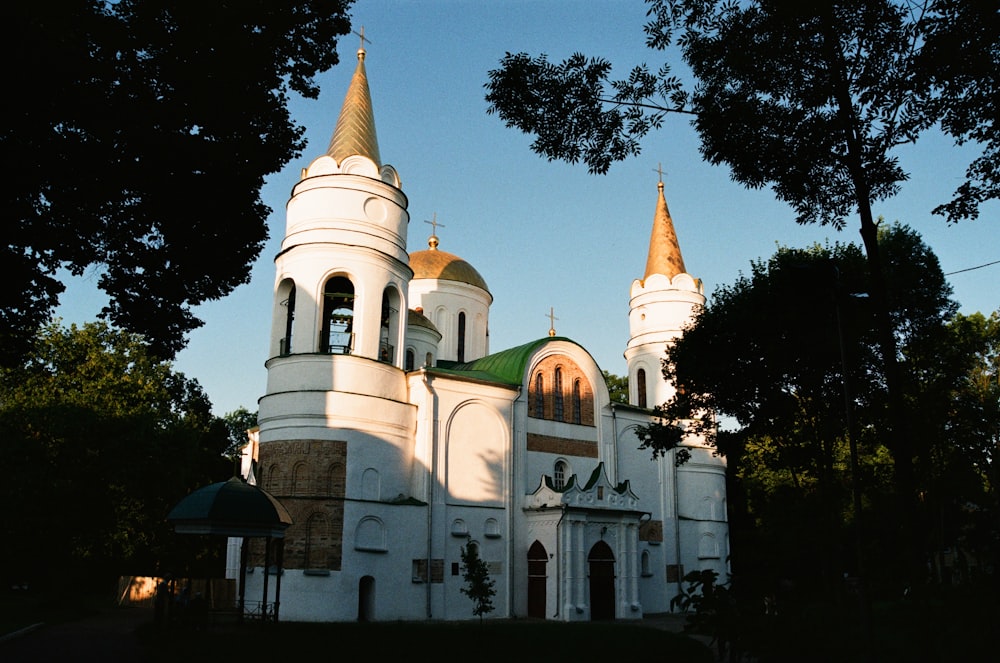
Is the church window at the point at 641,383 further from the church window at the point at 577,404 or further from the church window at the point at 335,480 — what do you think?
the church window at the point at 335,480

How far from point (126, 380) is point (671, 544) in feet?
80.1

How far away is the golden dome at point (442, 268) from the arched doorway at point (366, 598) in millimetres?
15872

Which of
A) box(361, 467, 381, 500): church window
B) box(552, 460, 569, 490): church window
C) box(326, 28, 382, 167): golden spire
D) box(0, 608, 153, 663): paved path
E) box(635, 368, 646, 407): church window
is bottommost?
box(0, 608, 153, 663): paved path

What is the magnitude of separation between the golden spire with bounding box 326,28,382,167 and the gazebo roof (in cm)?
1338

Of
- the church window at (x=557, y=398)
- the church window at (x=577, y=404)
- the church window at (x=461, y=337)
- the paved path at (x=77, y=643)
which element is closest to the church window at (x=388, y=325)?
the church window at (x=557, y=398)

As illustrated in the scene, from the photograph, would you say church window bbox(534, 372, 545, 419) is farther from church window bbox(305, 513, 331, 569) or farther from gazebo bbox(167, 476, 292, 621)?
gazebo bbox(167, 476, 292, 621)

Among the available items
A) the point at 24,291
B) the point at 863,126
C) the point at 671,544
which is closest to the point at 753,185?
the point at 863,126

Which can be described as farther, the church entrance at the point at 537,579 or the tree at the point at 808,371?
the church entrance at the point at 537,579

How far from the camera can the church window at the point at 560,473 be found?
29.7 metres

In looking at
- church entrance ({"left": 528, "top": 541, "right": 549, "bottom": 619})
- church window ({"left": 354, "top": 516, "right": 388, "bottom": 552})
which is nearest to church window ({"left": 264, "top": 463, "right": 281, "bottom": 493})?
church window ({"left": 354, "top": 516, "right": 388, "bottom": 552})

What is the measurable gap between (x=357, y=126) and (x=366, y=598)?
52.4 ft

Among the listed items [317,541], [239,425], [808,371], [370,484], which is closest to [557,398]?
[370,484]

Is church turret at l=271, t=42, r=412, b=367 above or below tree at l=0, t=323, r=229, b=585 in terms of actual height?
above

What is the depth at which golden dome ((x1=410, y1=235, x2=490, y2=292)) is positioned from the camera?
36688 mm
